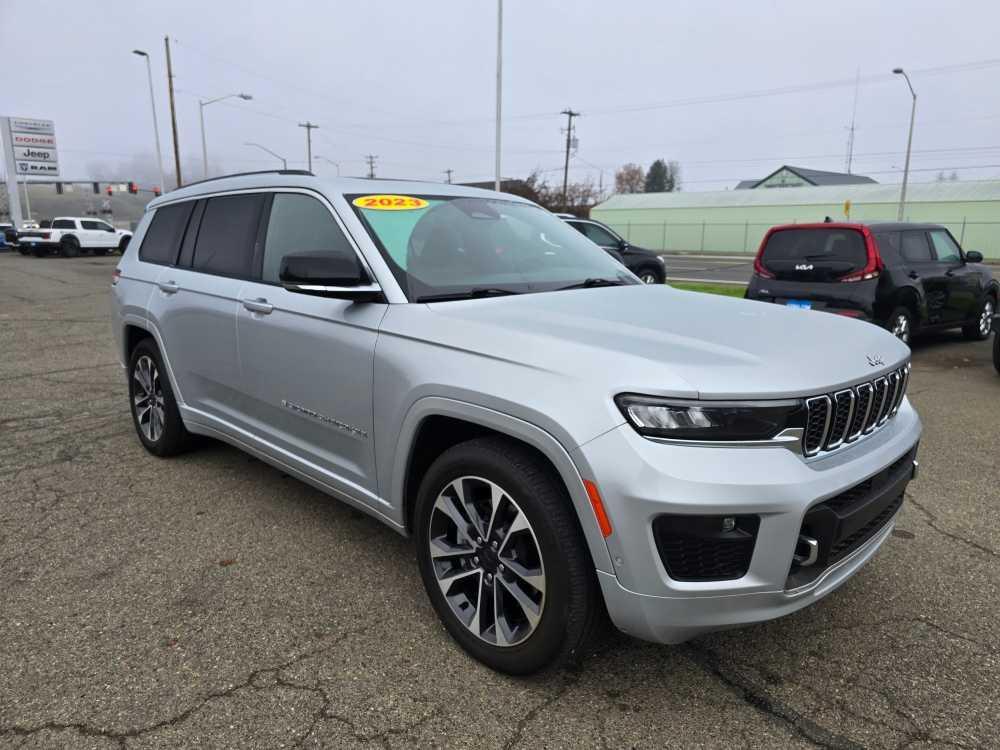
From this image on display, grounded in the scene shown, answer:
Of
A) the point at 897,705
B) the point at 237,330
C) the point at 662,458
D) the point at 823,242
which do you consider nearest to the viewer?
the point at 662,458

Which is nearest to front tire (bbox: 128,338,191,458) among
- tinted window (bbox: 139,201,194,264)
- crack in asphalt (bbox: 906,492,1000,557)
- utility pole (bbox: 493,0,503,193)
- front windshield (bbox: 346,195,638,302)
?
tinted window (bbox: 139,201,194,264)

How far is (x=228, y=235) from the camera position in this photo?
3.99 m

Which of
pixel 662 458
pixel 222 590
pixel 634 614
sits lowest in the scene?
pixel 222 590

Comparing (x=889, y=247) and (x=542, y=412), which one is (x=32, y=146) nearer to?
(x=889, y=247)

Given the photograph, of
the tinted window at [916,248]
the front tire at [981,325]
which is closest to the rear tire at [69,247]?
the tinted window at [916,248]

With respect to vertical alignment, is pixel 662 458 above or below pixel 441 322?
below

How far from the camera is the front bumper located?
6.56 feet

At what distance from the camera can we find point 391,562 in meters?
3.39

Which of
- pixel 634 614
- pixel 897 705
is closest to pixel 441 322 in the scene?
pixel 634 614

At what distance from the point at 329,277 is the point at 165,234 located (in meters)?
2.49

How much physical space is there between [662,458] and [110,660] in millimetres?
2164

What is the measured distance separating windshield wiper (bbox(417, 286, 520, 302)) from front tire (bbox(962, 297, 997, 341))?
924cm

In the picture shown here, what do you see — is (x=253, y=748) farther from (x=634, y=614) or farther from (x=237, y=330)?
(x=237, y=330)

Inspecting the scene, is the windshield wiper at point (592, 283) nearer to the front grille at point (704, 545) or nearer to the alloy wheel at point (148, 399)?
the front grille at point (704, 545)
